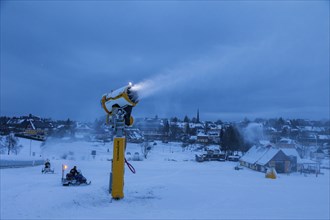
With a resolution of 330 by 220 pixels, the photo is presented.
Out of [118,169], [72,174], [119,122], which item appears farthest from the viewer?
[72,174]

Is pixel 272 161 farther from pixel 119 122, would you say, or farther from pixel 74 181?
pixel 119 122

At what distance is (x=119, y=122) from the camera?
40.3ft

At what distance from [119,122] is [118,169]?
1896 millimetres

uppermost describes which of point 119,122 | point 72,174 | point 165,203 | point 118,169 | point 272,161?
point 119,122

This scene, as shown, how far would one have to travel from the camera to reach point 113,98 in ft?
40.3

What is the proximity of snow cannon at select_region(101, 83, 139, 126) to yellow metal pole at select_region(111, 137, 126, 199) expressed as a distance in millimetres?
963

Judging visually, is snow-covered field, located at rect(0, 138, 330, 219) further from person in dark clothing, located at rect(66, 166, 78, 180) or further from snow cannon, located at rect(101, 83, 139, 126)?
snow cannon, located at rect(101, 83, 139, 126)

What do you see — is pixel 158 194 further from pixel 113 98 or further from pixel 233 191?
pixel 113 98

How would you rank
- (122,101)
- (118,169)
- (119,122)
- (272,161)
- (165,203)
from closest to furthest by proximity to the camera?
(165,203) < (122,101) < (118,169) < (119,122) < (272,161)

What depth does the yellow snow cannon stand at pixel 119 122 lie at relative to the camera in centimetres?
1165

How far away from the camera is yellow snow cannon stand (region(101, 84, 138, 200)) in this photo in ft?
38.2

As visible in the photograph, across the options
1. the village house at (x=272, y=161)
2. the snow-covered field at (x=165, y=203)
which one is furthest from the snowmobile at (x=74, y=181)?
the village house at (x=272, y=161)

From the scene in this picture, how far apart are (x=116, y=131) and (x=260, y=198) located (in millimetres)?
6553

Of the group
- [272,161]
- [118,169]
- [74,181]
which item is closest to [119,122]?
[118,169]
